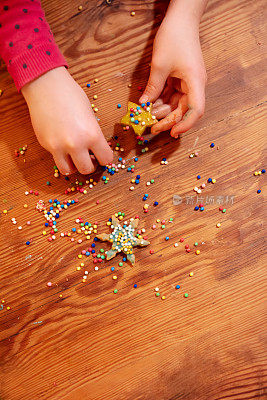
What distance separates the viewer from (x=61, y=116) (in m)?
0.95

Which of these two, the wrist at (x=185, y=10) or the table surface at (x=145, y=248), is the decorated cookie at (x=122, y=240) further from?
the wrist at (x=185, y=10)

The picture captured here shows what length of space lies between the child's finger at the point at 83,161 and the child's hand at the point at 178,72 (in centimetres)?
23

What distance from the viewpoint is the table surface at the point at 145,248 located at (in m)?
1.06

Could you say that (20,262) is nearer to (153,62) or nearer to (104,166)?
(104,166)

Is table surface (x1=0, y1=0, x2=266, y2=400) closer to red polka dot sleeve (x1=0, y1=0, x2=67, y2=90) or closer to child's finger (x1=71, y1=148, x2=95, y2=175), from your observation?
child's finger (x1=71, y1=148, x2=95, y2=175)

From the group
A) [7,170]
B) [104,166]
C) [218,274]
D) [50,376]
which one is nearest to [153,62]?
[104,166]

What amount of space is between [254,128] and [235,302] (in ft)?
1.99

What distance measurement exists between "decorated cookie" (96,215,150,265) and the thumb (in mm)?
426

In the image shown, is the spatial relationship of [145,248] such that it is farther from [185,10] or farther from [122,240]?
[185,10]

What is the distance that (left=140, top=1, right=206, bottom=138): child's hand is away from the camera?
1011 mm

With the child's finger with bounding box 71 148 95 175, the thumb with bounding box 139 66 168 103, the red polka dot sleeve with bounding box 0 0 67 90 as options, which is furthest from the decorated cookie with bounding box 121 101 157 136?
the red polka dot sleeve with bounding box 0 0 67 90

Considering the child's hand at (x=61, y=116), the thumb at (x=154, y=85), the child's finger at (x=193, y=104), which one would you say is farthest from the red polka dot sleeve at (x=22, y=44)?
the child's finger at (x=193, y=104)

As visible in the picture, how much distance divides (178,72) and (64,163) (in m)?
0.46

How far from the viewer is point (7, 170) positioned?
113 centimetres
